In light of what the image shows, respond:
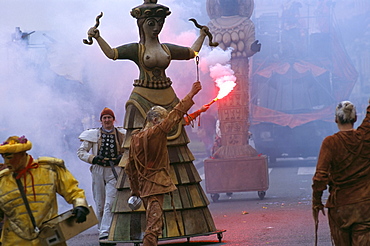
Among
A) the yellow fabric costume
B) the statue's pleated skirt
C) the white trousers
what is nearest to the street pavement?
the white trousers

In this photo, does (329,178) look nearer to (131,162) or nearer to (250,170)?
(131,162)

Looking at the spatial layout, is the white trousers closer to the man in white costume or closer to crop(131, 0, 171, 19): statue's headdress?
the man in white costume

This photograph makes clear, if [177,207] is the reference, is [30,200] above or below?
above

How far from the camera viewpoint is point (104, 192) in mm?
11727

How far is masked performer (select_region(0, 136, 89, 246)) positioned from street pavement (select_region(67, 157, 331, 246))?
4113 millimetres

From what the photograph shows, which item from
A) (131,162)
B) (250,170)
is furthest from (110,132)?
(250,170)

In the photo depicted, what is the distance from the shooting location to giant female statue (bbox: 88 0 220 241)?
32.8ft

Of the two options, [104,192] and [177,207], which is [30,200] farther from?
[104,192]

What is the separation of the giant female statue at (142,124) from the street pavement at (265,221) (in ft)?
1.82

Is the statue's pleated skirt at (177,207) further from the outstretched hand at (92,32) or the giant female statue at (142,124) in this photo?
the outstretched hand at (92,32)

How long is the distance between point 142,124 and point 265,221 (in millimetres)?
3165

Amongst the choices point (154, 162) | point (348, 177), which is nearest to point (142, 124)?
point (154, 162)

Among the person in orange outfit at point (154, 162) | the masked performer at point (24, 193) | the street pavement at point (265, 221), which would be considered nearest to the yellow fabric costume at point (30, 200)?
the masked performer at point (24, 193)

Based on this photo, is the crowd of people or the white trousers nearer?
the crowd of people
